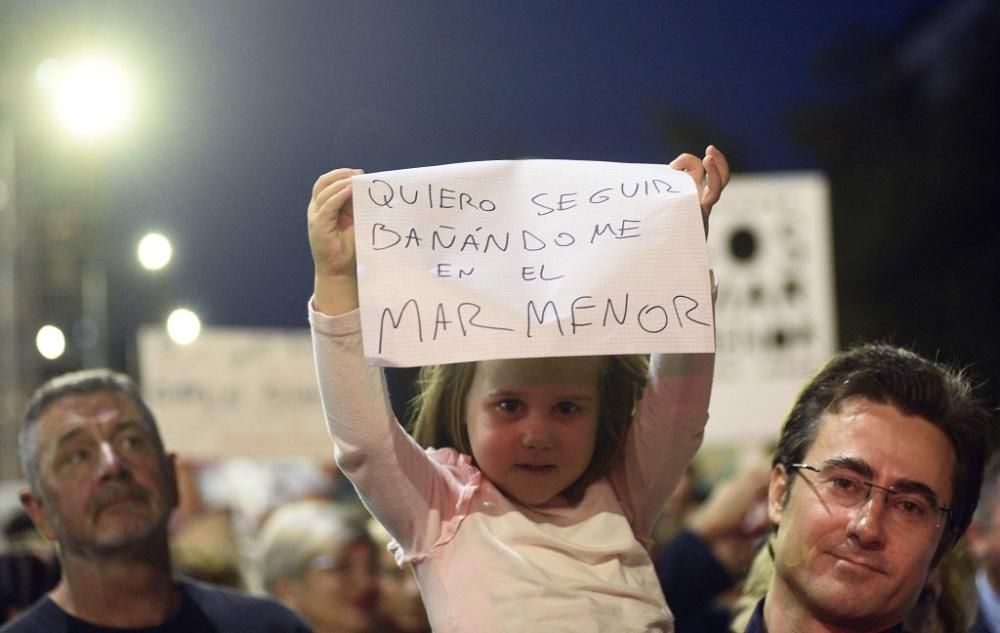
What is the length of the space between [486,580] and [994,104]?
10.8 metres

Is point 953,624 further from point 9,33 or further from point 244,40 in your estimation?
point 9,33

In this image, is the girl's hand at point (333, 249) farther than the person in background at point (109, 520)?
No

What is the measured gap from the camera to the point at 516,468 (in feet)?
7.55

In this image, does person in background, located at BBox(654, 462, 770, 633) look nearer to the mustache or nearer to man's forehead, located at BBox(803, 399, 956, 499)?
man's forehead, located at BBox(803, 399, 956, 499)

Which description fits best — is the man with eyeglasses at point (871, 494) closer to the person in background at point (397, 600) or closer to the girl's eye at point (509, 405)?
the girl's eye at point (509, 405)

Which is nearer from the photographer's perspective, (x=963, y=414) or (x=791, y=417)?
(x=963, y=414)

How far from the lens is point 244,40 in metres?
5.05

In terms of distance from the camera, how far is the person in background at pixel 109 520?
9.32ft

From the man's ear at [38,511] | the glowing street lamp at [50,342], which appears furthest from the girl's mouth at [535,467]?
the glowing street lamp at [50,342]

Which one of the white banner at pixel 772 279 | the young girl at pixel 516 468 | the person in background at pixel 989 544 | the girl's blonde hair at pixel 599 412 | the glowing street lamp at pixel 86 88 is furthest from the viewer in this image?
the glowing street lamp at pixel 86 88

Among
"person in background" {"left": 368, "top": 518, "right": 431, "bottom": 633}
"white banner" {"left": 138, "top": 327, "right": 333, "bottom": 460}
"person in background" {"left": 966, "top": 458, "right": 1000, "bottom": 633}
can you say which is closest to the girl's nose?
"person in background" {"left": 966, "top": 458, "right": 1000, "bottom": 633}

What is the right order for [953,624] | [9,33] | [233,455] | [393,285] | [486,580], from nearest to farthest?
[393,285]
[486,580]
[953,624]
[233,455]
[9,33]

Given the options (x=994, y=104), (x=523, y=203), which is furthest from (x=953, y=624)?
(x=994, y=104)

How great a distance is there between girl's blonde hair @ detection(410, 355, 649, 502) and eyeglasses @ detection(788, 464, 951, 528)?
0.37 metres
